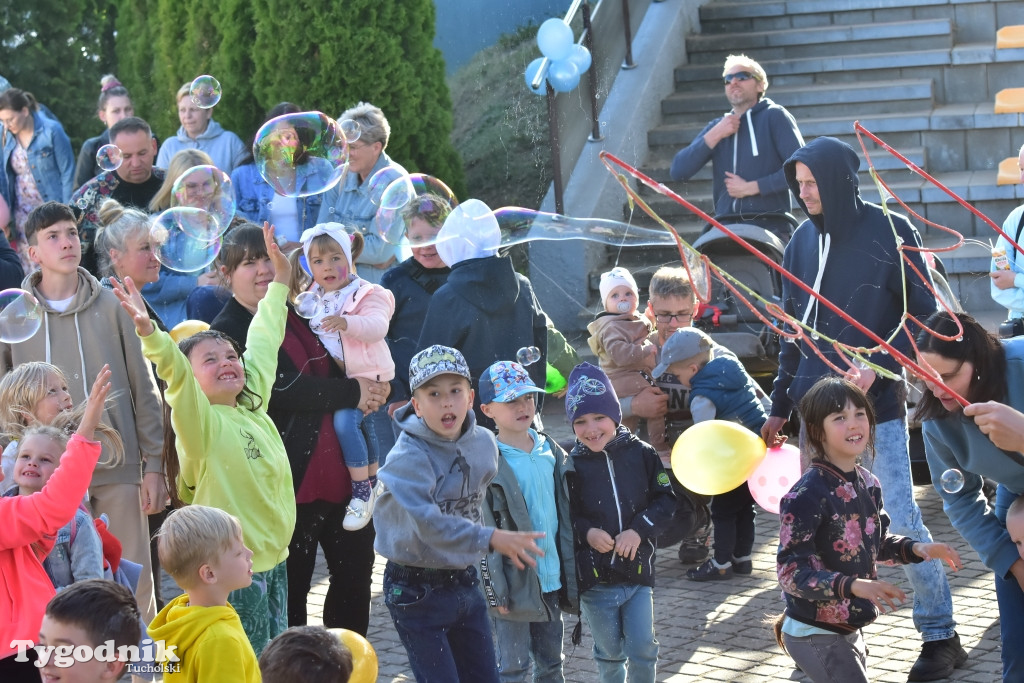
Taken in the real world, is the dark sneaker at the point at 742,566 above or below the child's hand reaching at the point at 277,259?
below

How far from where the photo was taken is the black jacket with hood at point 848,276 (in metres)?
5.93

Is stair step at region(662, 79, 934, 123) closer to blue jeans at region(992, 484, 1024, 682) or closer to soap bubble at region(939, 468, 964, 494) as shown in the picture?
blue jeans at region(992, 484, 1024, 682)

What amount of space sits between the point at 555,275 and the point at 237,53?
3.53 metres

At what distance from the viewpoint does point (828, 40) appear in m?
13.4

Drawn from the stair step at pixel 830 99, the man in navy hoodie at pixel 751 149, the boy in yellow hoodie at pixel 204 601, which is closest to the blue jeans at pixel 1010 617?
the boy in yellow hoodie at pixel 204 601

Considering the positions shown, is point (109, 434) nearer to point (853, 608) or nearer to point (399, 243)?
point (399, 243)

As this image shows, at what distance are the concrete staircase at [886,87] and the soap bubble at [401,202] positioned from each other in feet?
18.0

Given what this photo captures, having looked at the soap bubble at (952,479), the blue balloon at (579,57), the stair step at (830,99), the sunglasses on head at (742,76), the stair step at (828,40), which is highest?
the stair step at (828,40)

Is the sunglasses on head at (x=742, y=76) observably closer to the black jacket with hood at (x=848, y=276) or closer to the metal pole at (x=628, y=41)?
the black jacket with hood at (x=848, y=276)

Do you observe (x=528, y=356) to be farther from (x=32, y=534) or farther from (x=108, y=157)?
(x=108, y=157)

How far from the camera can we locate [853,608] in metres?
4.64

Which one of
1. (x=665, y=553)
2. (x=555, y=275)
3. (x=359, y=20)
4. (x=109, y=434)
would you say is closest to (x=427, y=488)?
(x=109, y=434)

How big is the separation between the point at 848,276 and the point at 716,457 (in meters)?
0.99

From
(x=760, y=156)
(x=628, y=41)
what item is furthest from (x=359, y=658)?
(x=628, y=41)
